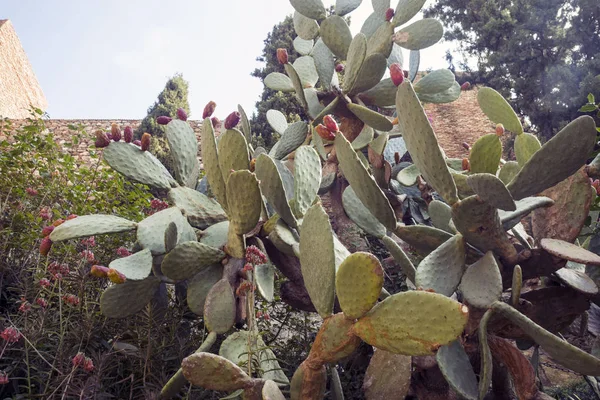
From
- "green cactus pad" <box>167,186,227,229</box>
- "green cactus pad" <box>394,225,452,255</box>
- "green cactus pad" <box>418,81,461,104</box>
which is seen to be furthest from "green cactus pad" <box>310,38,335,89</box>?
"green cactus pad" <box>394,225,452,255</box>

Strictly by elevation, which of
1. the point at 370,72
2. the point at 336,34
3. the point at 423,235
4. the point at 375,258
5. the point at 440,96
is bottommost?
the point at 423,235

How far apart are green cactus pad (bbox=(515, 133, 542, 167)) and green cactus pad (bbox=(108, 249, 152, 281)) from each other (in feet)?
4.21

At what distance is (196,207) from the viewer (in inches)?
64.8

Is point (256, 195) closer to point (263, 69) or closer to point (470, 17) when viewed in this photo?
point (263, 69)

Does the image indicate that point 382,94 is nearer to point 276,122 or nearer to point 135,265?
point 276,122

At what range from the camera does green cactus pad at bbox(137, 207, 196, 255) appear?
4.59ft

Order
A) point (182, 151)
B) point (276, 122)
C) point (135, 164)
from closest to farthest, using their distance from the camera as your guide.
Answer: point (135, 164)
point (182, 151)
point (276, 122)

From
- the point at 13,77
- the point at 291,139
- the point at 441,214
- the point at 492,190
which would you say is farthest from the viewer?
the point at 13,77

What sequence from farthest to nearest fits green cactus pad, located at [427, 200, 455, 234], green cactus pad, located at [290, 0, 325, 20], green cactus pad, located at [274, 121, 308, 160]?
green cactus pad, located at [290, 0, 325, 20] < green cactus pad, located at [274, 121, 308, 160] < green cactus pad, located at [427, 200, 455, 234]

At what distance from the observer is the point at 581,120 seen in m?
0.98

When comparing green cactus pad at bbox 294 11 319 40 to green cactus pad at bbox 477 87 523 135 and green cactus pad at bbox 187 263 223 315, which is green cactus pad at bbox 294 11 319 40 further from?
green cactus pad at bbox 187 263 223 315

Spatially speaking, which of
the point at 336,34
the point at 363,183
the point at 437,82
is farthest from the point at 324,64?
the point at 363,183

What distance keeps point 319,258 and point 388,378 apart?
516mm

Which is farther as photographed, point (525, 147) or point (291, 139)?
point (291, 139)
